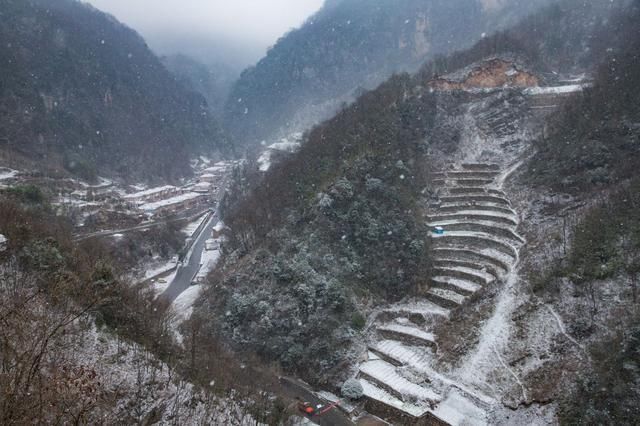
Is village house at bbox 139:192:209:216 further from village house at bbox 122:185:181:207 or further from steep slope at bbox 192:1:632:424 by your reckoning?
steep slope at bbox 192:1:632:424

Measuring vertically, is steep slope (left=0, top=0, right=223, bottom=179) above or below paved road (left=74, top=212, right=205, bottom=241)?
above

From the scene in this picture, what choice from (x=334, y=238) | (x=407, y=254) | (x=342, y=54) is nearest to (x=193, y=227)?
(x=334, y=238)

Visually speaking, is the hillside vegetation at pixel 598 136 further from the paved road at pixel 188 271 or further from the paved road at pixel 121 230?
the paved road at pixel 121 230

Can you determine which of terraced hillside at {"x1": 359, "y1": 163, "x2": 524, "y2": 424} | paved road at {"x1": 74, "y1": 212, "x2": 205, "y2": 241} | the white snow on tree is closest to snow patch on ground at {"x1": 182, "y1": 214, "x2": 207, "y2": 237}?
paved road at {"x1": 74, "y1": 212, "x2": 205, "y2": 241}

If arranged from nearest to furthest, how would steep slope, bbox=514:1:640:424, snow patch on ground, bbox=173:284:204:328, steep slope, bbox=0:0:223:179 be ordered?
steep slope, bbox=514:1:640:424
snow patch on ground, bbox=173:284:204:328
steep slope, bbox=0:0:223:179

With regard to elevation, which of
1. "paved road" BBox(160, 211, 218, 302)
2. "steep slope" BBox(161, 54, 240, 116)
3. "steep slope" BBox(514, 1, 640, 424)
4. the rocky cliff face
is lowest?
"paved road" BBox(160, 211, 218, 302)
